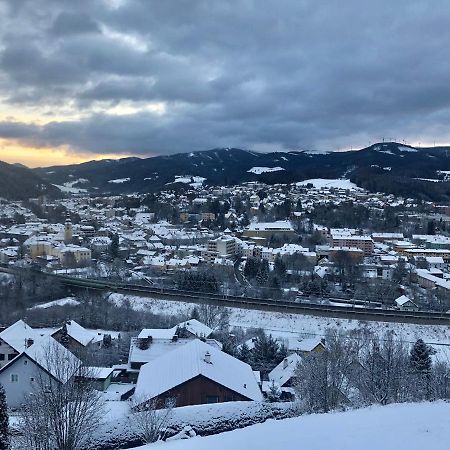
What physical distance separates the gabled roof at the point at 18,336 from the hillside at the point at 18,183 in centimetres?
4825

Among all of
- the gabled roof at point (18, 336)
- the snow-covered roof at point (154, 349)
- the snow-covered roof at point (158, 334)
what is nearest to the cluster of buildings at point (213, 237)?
the snow-covered roof at point (158, 334)

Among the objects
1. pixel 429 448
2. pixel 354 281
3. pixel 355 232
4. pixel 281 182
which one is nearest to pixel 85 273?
pixel 354 281

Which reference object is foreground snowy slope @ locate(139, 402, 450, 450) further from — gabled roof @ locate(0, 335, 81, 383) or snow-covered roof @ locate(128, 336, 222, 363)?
snow-covered roof @ locate(128, 336, 222, 363)

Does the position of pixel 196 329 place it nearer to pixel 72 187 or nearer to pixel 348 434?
pixel 348 434

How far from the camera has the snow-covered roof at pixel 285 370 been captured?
11516 millimetres

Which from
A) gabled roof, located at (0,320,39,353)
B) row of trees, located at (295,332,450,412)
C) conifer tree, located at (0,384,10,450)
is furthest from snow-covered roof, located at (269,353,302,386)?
conifer tree, located at (0,384,10,450)

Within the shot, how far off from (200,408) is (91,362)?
634 centimetres

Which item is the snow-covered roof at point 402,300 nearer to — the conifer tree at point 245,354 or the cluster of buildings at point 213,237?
the cluster of buildings at point 213,237

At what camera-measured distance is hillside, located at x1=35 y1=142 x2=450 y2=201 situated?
70.2 metres

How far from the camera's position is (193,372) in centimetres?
919

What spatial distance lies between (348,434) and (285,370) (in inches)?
287

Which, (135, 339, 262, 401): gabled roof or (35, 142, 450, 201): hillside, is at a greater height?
(35, 142, 450, 201): hillside

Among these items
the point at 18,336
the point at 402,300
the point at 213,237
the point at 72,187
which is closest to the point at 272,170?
the point at 72,187

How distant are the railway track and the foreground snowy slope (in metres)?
12.8
